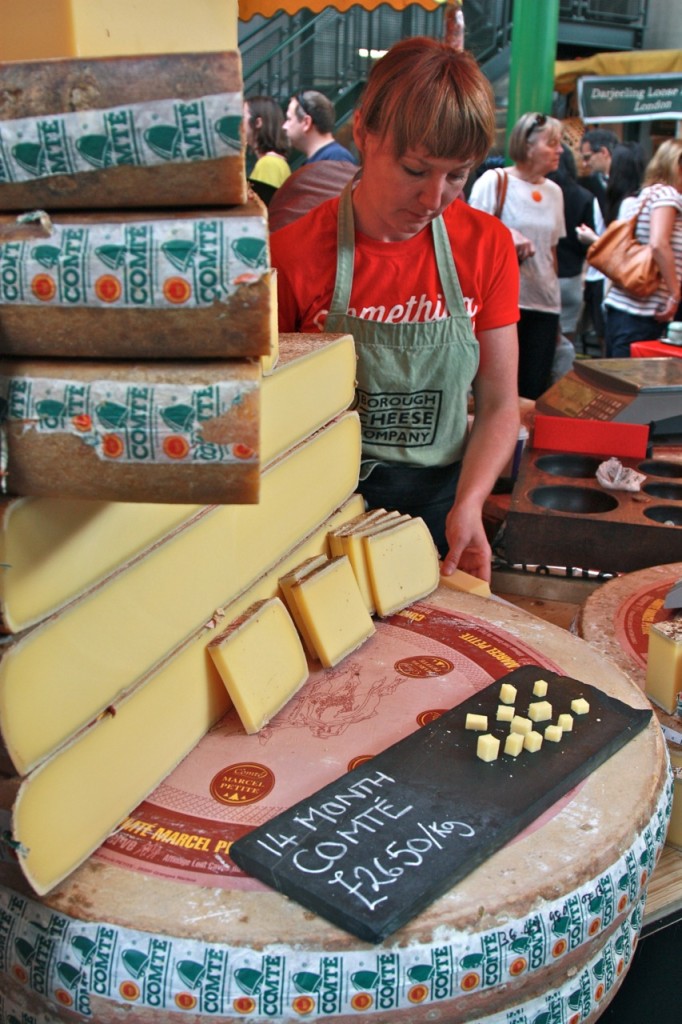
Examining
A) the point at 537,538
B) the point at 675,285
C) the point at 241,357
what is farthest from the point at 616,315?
the point at 241,357

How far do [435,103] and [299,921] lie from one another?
128 centimetres

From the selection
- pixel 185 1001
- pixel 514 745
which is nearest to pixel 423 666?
pixel 514 745

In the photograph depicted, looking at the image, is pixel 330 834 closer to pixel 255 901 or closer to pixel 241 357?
pixel 255 901

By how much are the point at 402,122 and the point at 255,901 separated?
1265 mm

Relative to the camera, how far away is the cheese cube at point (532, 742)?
1.14m

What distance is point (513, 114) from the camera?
333 inches

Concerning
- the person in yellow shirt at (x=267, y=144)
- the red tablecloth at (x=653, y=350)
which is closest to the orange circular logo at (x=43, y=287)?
the red tablecloth at (x=653, y=350)

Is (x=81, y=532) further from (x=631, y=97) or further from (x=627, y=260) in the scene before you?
(x=631, y=97)

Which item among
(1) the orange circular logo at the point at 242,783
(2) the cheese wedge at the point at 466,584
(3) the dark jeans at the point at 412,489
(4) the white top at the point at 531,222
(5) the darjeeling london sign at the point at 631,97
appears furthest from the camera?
(5) the darjeeling london sign at the point at 631,97

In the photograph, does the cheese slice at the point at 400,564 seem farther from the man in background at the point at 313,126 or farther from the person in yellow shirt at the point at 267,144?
the person in yellow shirt at the point at 267,144

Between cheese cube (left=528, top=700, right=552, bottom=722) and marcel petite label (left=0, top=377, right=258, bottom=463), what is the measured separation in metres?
0.61

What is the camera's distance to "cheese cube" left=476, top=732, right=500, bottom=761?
3.62 feet

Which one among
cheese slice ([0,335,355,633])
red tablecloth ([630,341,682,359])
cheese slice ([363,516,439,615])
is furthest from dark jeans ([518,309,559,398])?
cheese slice ([0,335,355,633])

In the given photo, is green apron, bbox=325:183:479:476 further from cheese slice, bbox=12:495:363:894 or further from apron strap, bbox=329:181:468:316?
cheese slice, bbox=12:495:363:894
